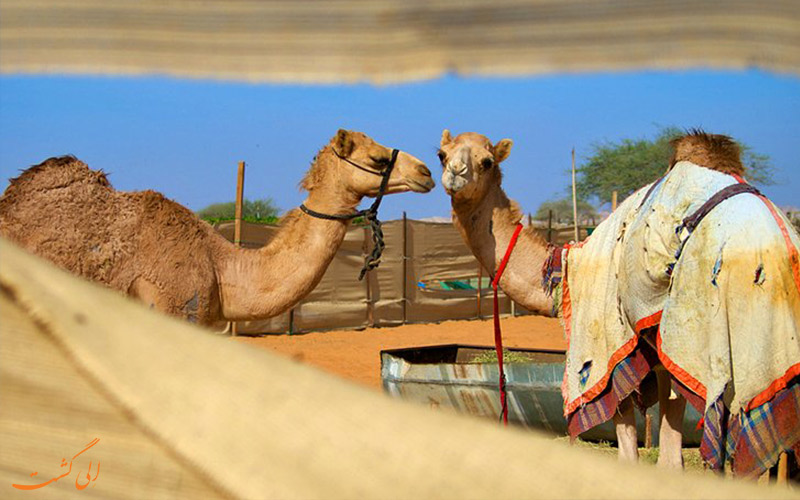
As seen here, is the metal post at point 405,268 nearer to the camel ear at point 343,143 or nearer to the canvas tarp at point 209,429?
the camel ear at point 343,143

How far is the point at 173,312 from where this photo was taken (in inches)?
188

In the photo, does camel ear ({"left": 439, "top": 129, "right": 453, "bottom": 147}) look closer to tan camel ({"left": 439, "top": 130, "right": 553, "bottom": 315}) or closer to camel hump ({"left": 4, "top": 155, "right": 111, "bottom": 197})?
tan camel ({"left": 439, "top": 130, "right": 553, "bottom": 315})

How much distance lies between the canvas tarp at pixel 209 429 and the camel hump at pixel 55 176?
452cm

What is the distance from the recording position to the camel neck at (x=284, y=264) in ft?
17.6

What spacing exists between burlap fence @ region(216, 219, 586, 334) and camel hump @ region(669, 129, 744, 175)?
35.6 feet

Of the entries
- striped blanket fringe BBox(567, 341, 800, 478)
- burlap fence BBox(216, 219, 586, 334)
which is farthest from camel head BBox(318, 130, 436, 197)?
burlap fence BBox(216, 219, 586, 334)

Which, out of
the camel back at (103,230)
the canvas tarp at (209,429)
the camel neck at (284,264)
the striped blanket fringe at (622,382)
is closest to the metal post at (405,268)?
the camel neck at (284,264)

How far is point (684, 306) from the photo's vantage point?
3414mm

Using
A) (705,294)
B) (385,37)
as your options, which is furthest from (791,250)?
(385,37)

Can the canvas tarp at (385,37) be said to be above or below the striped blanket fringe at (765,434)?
above

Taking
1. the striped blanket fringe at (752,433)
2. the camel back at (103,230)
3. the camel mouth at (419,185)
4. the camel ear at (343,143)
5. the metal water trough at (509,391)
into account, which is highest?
the camel ear at (343,143)

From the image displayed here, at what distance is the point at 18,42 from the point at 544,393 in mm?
6477

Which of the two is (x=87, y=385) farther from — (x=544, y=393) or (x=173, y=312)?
(x=544, y=393)

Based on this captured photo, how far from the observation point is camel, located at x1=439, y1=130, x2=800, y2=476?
3.10 meters
